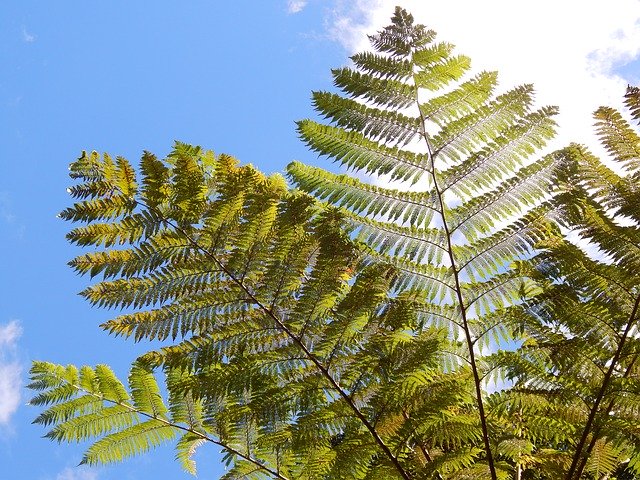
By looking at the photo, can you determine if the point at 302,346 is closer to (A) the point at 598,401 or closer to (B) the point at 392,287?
(B) the point at 392,287

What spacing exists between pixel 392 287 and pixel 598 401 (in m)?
0.83

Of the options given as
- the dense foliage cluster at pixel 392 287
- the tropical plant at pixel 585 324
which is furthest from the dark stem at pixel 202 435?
the tropical plant at pixel 585 324

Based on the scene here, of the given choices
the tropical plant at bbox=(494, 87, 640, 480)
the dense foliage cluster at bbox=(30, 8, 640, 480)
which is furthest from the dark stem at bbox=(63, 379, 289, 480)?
the tropical plant at bbox=(494, 87, 640, 480)

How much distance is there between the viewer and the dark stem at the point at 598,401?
2213mm

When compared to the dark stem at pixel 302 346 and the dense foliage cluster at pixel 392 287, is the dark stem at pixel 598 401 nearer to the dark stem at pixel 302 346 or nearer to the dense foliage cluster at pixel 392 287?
the dense foliage cluster at pixel 392 287

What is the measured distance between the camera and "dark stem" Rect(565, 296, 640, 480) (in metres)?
2.21

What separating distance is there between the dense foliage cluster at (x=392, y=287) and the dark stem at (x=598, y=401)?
1cm

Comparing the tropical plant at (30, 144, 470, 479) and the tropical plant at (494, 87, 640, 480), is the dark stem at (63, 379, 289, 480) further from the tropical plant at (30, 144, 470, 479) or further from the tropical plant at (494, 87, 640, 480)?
the tropical plant at (494, 87, 640, 480)

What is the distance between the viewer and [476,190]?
2604mm

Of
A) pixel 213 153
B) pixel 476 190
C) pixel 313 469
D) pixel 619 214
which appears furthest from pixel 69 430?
pixel 619 214

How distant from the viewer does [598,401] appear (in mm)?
2281

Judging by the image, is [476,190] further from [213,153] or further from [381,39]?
[213,153]

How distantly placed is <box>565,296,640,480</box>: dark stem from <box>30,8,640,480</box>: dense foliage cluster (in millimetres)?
12

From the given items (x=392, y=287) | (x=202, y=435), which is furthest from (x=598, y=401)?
(x=202, y=435)
